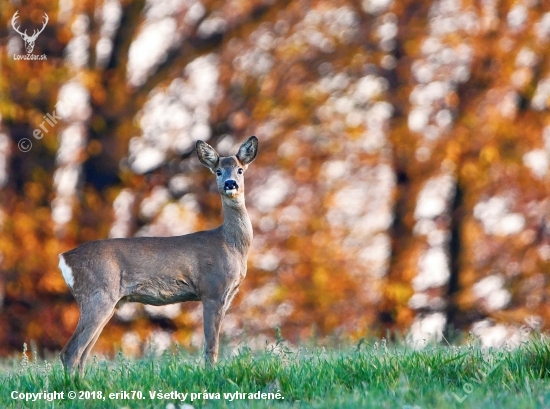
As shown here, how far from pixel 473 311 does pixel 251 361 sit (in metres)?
8.82

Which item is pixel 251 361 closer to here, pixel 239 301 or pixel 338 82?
pixel 239 301

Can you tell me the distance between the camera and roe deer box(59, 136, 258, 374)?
23.1ft

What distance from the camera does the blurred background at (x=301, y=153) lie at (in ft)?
44.7

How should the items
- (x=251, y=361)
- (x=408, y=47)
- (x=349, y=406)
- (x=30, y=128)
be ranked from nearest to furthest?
(x=349, y=406) < (x=251, y=361) < (x=30, y=128) < (x=408, y=47)

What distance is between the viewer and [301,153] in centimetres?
1418

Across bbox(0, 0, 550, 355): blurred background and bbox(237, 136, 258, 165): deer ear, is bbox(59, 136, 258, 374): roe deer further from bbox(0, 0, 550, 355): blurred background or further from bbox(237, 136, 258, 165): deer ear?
bbox(0, 0, 550, 355): blurred background

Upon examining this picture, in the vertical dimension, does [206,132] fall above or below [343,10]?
below

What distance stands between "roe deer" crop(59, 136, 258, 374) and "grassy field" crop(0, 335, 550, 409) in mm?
718

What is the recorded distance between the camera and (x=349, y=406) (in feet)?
16.3

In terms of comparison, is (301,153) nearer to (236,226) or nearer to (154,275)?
(236,226)

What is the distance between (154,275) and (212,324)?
1.83 feet

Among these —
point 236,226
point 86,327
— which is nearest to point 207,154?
point 236,226

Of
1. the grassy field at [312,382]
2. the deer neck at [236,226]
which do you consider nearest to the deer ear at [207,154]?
the deer neck at [236,226]

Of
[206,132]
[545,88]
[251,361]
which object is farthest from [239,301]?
[251,361]
